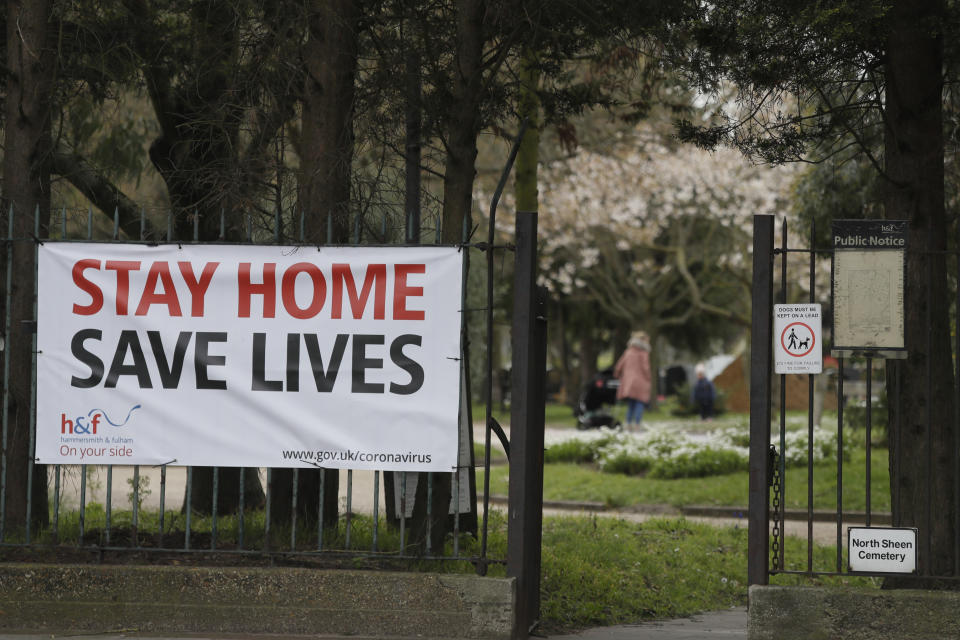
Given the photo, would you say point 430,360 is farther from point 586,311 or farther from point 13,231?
point 586,311

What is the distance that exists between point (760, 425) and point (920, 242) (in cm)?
206

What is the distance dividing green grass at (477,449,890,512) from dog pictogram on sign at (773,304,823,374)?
304 inches

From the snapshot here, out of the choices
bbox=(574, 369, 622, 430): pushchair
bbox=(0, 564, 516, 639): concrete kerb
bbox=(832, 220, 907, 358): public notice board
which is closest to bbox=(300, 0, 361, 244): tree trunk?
bbox=(0, 564, 516, 639): concrete kerb

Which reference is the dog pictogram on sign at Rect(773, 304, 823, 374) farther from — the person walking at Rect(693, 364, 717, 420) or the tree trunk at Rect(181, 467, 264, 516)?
the person walking at Rect(693, 364, 717, 420)

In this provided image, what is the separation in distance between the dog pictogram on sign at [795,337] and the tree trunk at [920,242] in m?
1.31

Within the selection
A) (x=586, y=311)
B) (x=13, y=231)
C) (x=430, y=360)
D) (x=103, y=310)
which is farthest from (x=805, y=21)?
(x=586, y=311)

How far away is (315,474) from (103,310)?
6.18ft

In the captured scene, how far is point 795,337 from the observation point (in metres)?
6.30

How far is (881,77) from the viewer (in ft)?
28.1

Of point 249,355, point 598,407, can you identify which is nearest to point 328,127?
point 249,355

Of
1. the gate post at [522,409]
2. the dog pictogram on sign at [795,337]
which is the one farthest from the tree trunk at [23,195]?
the dog pictogram on sign at [795,337]

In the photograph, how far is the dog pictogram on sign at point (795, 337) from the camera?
6246mm

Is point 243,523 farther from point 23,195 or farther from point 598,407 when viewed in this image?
point 598,407

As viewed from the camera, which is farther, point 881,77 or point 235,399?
point 881,77
